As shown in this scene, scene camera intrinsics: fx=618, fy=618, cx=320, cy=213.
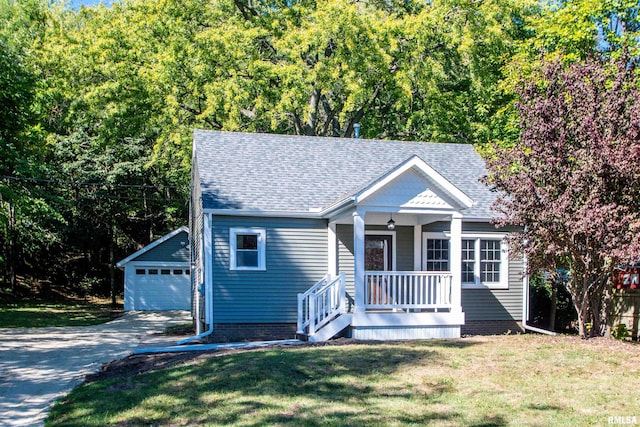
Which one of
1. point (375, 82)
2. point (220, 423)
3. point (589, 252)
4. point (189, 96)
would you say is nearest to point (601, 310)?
point (589, 252)

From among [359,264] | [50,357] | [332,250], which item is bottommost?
[50,357]

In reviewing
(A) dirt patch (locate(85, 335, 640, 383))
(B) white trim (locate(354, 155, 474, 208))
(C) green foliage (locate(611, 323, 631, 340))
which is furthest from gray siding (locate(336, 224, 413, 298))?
(C) green foliage (locate(611, 323, 631, 340))

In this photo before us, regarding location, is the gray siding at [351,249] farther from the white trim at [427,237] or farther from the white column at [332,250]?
the white trim at [427,237]

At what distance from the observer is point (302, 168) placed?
16406mm

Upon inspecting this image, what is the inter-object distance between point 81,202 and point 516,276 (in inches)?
857

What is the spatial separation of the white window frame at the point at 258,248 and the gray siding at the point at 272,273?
8 centimetres

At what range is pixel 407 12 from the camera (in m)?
26.7

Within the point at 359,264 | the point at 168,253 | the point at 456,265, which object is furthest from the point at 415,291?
the point at 168,253

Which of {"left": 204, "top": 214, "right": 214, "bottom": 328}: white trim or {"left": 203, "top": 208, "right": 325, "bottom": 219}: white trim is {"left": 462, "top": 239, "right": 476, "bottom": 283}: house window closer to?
{"left": 203, "top": 208, "right": 325, "bottom": 219}: white trim

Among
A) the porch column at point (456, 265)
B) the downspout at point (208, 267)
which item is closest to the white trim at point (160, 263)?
the downspout at point (208, 267)

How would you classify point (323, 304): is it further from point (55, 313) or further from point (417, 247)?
point (55, 313)

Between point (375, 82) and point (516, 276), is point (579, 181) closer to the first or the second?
point (516, 276)

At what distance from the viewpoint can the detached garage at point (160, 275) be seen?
28.1 metres

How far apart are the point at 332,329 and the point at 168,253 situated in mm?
16824
